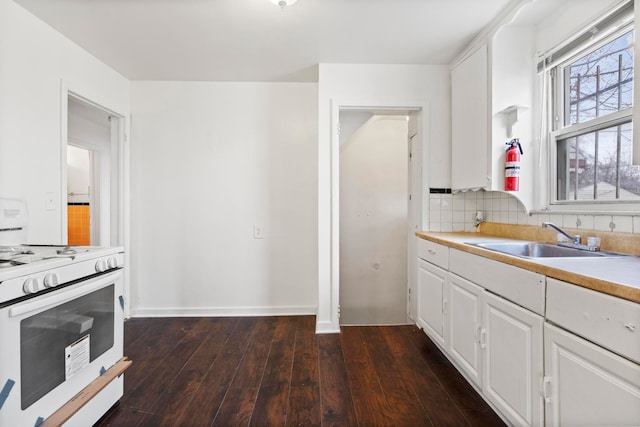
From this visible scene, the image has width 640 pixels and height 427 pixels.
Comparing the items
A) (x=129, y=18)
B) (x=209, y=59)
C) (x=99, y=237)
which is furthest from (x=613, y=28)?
(x=99, y=237)

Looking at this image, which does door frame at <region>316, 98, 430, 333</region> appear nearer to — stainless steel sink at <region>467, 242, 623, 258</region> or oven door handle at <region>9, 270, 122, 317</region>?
stainless steel sink at <region>467, 242, 623, 258</region>

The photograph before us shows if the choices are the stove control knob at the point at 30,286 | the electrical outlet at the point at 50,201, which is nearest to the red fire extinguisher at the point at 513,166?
the stove control knob at the point at 30,286

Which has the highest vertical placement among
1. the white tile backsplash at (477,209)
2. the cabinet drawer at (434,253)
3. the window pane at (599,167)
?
the window pane at (599,167)

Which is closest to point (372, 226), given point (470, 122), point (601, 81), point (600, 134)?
point (470, 122)

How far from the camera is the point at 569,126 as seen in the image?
1805 mm

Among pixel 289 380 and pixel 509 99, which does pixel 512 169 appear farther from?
pixel 289 380

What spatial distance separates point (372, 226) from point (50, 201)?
9.94 ft

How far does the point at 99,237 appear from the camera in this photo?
3.74 meters

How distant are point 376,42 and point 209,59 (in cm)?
139

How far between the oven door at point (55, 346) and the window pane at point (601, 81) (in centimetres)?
284

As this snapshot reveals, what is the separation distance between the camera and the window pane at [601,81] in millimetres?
Answer: 1504

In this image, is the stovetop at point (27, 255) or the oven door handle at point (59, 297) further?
the stovetop at point (27, 255)

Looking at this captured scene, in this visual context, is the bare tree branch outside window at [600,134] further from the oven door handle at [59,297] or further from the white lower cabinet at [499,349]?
the oven door handle at [59,297]

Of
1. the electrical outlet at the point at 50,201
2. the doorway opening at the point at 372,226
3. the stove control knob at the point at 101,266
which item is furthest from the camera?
the doorway opening at the point at 372,226
